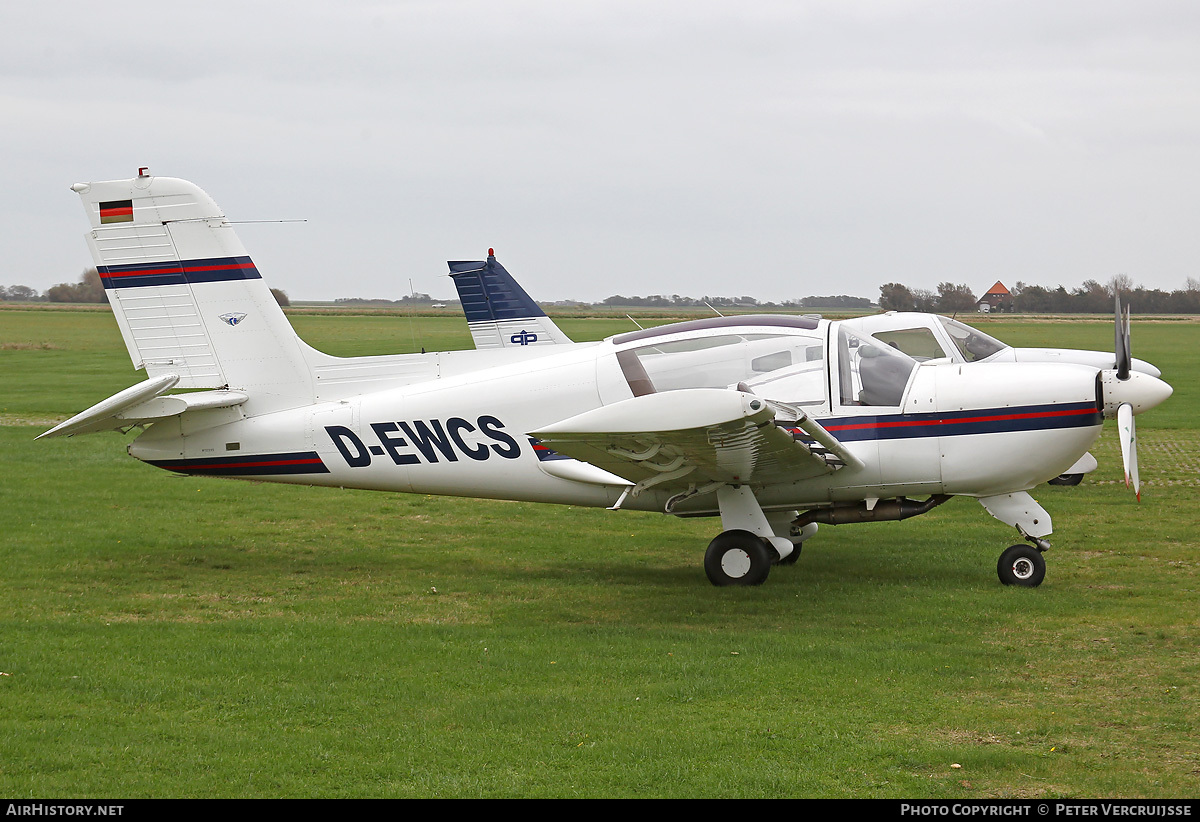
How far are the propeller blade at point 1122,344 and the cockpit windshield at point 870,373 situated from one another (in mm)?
1563

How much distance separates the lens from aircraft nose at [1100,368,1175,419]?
893 centimetres

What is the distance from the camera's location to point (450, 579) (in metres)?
10.0

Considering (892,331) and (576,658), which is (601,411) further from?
(892,331)

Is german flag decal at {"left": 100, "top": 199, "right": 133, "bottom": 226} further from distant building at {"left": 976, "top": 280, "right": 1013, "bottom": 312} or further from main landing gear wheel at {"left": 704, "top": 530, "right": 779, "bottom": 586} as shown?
distant building at {"left": 976, "top": 280, "right": 1013, "bottom": 312}

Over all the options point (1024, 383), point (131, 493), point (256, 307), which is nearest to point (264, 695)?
point (256, 307)

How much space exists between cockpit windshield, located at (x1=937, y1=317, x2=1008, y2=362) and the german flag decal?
24.4ft

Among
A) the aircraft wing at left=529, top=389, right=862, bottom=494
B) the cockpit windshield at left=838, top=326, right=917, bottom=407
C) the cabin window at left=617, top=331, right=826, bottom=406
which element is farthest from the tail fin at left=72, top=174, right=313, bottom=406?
the cockpit windshield at left=838, top=326, right=917, bottom=407

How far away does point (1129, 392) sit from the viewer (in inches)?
352

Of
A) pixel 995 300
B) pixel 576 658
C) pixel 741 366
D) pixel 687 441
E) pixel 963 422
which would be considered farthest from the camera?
pixel 995 300

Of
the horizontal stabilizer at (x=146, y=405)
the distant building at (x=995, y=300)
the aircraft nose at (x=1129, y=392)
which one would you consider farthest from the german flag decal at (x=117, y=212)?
the distant building at (x=995, y=300)

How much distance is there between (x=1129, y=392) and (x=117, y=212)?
8.87m

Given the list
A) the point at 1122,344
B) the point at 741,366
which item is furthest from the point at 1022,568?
the point at 741,366

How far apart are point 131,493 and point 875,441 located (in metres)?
9.87
